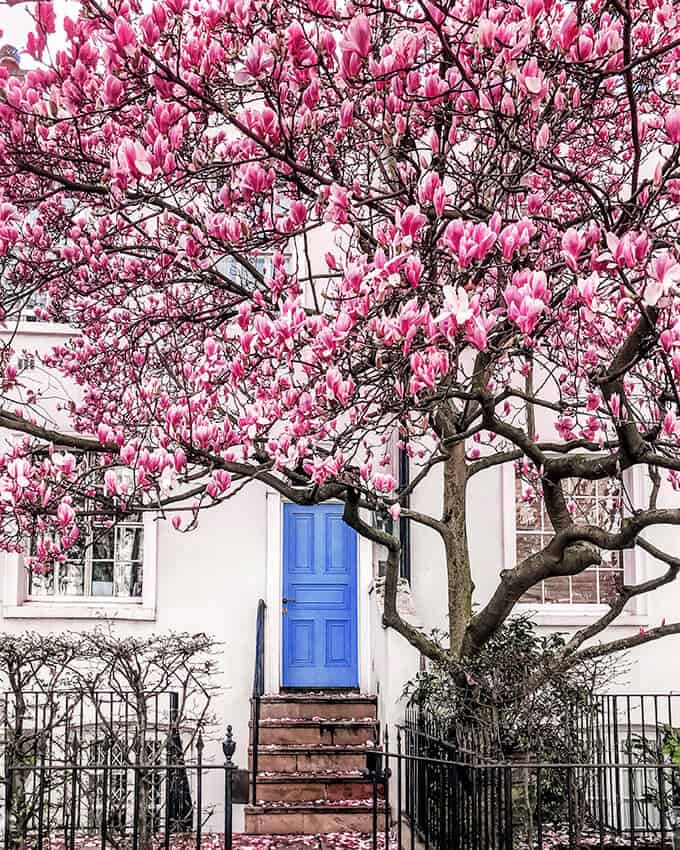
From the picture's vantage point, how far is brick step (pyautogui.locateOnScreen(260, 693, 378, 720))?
10664mm

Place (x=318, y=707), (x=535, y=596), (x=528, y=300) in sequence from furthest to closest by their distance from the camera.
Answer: (x=535, y=596), (x=318, y=707), (x=528, y=300)

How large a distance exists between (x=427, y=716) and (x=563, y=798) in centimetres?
141

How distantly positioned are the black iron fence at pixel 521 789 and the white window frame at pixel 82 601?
337 centimetres

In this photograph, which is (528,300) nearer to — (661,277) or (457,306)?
(457,306)

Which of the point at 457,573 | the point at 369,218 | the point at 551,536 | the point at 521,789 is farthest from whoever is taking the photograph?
the point at 551,536

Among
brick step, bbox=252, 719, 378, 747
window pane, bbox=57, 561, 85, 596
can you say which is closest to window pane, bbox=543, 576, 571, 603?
brick step, bbox=252, 719, 378, 747

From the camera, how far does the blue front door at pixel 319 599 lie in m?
11.7

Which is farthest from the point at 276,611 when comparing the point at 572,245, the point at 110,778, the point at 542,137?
the point at 572,245

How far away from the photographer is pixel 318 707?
10.7 meters

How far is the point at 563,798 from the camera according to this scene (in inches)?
336

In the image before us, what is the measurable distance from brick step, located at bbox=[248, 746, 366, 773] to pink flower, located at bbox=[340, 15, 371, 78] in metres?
7.37

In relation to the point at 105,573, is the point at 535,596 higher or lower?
lower

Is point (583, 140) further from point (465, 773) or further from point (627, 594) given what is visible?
point (465, 773)

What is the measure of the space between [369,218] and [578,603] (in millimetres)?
6648
